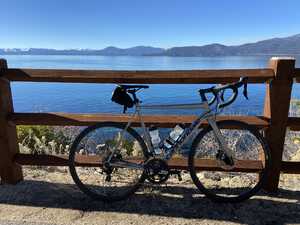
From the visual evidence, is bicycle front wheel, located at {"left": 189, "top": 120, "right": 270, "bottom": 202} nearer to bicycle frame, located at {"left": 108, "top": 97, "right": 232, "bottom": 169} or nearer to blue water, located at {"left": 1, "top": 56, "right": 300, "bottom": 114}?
bicycle frame, located at {"left": 108, "top": 97, "right": 232, "bottom": 169}

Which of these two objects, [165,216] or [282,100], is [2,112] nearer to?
[165,216]

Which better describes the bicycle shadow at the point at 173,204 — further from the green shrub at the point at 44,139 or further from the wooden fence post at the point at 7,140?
the green shrub at the point at 44,139

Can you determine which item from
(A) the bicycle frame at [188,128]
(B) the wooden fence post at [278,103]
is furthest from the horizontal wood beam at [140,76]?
(A) the bicycle frame at [188,128]

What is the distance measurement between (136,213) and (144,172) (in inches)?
18.2

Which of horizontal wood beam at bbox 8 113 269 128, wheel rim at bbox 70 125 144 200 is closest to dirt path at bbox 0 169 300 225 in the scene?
wheel rim at bbox 70 125 144 200

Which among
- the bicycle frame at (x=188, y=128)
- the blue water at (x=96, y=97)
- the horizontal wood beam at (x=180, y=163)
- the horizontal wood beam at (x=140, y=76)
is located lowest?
the blue water at (x=96, y=97)

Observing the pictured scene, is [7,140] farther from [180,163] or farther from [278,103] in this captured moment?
[278,103]

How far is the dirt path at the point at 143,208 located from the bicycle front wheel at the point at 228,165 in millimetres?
178

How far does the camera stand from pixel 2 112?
4.91 meters

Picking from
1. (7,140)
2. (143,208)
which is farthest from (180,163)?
(7,140)

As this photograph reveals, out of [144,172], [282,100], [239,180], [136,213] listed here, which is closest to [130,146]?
[144,172]

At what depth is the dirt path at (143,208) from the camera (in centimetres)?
419

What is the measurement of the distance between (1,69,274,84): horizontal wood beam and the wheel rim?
0.57 metres

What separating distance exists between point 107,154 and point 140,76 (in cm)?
99
